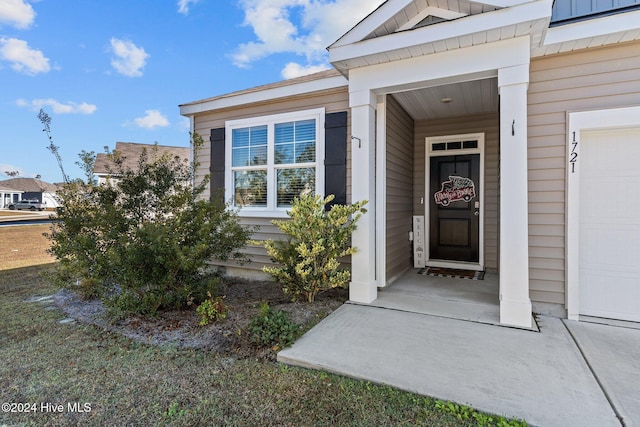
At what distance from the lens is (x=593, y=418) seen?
171cm

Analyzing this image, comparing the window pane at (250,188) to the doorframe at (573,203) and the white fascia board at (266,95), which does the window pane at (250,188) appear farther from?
the doorframe at (573,203)

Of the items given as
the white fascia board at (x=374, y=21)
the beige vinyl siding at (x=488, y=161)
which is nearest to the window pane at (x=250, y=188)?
the white fascia board at (x=374, y=21)

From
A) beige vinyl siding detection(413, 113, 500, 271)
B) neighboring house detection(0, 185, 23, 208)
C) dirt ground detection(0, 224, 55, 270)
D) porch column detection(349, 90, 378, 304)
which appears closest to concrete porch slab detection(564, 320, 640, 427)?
porch column detection(349, 90, 378, 304)

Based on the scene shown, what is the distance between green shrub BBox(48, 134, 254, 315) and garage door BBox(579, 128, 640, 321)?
378cm

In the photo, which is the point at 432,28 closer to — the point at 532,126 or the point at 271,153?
the point at 532,126

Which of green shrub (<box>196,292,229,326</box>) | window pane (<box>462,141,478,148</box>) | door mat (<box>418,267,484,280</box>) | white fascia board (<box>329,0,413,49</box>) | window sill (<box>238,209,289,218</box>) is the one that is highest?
white fascia board (<box>329,0,413,49</box>)

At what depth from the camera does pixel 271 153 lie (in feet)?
15.9

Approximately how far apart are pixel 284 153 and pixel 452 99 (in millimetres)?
2527

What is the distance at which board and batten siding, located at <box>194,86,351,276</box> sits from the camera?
4363 mm

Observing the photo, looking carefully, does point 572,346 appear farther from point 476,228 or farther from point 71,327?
point 71,327

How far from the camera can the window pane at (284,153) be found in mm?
4720

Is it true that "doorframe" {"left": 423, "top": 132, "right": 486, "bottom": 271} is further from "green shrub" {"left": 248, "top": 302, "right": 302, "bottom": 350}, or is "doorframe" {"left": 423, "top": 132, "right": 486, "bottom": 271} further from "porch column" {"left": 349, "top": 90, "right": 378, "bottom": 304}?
"green shrub" {"left": 248, "top": 302, "right": 302, "bottom": 350}

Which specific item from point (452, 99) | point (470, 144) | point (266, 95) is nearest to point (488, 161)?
point (470, 144)

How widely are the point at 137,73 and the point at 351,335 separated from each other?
56.0ft
